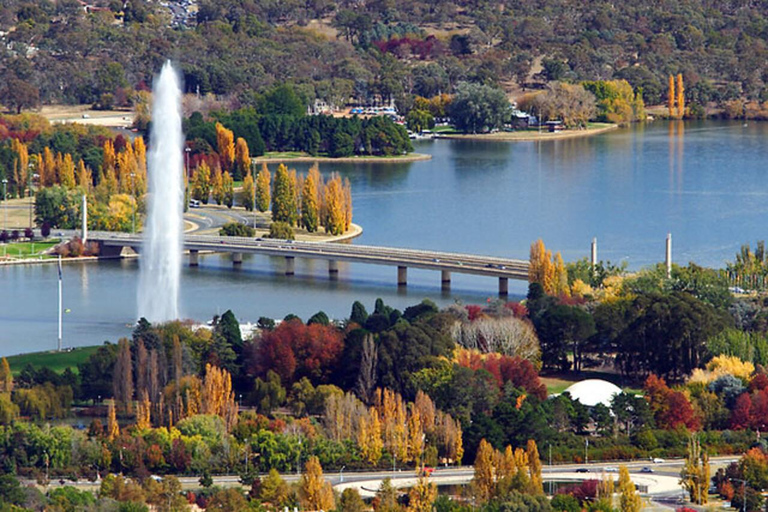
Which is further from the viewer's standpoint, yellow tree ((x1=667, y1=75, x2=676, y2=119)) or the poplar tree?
yellow tree ((x1=667, y1=75, x2=676, y2=119))

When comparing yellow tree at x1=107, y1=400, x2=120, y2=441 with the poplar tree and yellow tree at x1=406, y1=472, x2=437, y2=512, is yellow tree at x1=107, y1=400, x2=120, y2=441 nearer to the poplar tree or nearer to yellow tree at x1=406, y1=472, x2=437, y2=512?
yellow tree at x1=406, y1=472, x2=437, y2=512

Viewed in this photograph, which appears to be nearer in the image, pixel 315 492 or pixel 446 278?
pixel 315 492

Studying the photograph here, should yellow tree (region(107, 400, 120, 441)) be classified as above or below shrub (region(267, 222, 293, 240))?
below

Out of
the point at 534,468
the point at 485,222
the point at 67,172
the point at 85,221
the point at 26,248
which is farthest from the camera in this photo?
the point at 67,172

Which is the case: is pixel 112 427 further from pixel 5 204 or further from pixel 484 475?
pixel 5 204

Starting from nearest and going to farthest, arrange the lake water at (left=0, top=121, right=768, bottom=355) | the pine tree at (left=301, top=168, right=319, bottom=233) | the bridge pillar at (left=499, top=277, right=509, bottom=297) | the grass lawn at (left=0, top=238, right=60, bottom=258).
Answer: the lake water at (left=0, top=121, right=768, bottom=355)
the bridge pillar at (left=499, top=277, right=509, bottom=297)
the grass lawn at (left=0, top=238, right=60, bottom=258)
the pine tree at (left=301, top=168, right=319, bottom=233)

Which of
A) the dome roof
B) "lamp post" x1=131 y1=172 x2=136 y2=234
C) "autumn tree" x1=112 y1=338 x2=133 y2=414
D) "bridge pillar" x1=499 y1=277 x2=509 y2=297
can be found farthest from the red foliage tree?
"lamp post" x1=131 y1=172 x2=136 y2=234

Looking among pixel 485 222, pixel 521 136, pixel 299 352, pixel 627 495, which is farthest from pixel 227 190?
pixel 627 495

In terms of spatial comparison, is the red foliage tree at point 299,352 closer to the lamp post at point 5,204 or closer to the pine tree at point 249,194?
the lamp post at point 5,204
